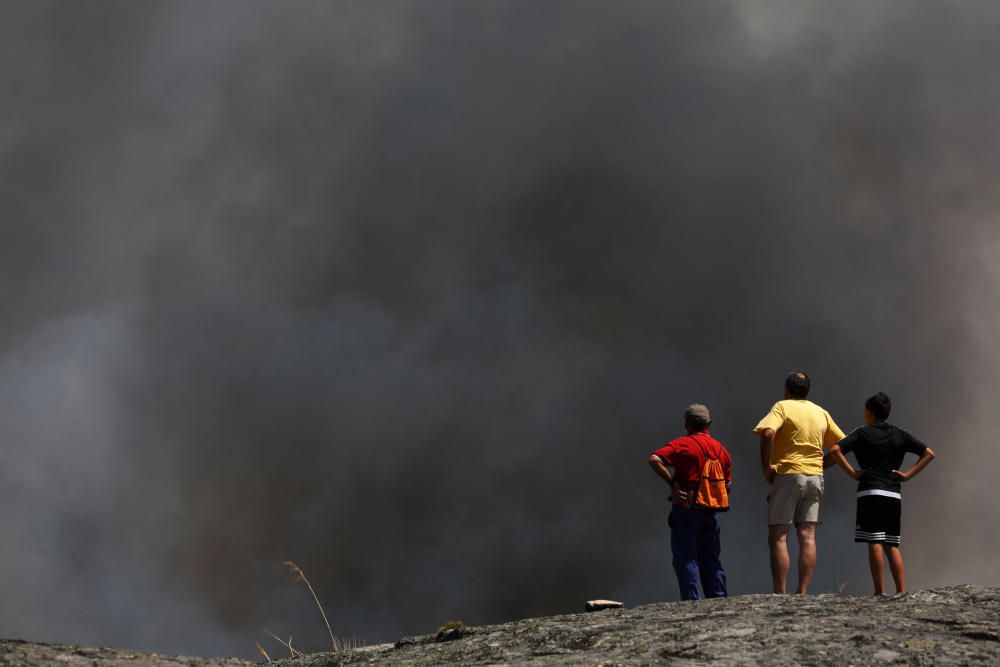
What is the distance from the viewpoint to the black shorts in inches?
455

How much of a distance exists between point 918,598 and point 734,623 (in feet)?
6.75

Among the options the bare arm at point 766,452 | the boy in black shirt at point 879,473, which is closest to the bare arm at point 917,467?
the boy in black shirt at point 879,473

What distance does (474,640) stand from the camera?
9.27 m

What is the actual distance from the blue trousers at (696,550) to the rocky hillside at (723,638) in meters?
1.84

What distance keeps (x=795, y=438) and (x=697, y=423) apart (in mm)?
1060

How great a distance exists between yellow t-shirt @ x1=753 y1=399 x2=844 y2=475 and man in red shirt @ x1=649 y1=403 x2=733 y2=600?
1.91 feet

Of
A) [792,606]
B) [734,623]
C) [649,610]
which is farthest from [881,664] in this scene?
[649,610]

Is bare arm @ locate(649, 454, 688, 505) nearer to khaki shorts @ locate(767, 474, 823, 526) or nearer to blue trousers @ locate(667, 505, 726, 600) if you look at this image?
blue trousers @ locate(667, 505, 726, 600)

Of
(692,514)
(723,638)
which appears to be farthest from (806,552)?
(723,638)

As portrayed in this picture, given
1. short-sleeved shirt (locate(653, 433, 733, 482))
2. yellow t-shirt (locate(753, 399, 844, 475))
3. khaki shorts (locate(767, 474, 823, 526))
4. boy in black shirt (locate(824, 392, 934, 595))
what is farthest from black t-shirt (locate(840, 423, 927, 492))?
short-sleeved shirt (locate(653, 433, 733, 482))

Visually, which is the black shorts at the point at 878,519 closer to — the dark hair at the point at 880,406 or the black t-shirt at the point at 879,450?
the black t-shirt at the point at 879,450

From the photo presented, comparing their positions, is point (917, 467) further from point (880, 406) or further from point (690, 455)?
point (690, 455)

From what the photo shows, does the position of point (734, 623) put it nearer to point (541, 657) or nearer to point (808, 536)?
point (541, 657)

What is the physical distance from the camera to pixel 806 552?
1191 cm
